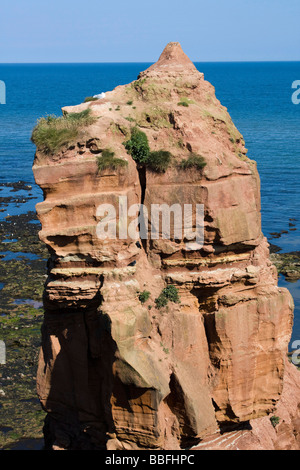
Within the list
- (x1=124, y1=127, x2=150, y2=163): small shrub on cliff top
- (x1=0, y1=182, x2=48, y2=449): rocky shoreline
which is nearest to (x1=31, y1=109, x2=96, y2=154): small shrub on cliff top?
(x1=124, y1=127, x2=150, y2=163): small shrub on cliff top

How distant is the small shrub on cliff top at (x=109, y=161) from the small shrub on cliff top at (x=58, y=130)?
1397 mm

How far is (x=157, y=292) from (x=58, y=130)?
745cm

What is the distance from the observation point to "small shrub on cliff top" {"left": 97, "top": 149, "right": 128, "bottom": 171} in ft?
89.5

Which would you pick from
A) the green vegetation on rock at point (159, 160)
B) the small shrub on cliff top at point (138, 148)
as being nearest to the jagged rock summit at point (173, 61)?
the small shrub on cliff top at point (138, 148)

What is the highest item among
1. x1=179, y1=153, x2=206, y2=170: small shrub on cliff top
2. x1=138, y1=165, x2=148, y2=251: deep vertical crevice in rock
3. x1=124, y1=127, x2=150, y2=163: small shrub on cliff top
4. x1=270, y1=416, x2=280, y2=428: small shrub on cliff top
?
x1=124, y1=127, x2=150, y2=163: small shrub on cliff top

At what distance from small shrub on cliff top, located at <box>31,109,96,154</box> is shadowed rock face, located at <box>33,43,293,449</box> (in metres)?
0.33

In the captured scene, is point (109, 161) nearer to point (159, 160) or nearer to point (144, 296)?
point (159, 160)

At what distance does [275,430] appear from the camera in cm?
3462

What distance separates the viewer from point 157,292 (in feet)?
95.3

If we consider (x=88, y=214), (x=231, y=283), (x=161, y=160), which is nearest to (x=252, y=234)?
(x=231, y=283)

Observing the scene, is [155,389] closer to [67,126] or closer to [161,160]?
[161,160]

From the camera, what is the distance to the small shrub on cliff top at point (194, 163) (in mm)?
28375

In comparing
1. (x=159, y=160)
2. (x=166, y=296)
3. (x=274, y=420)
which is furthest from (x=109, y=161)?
(x=274, y=420)
